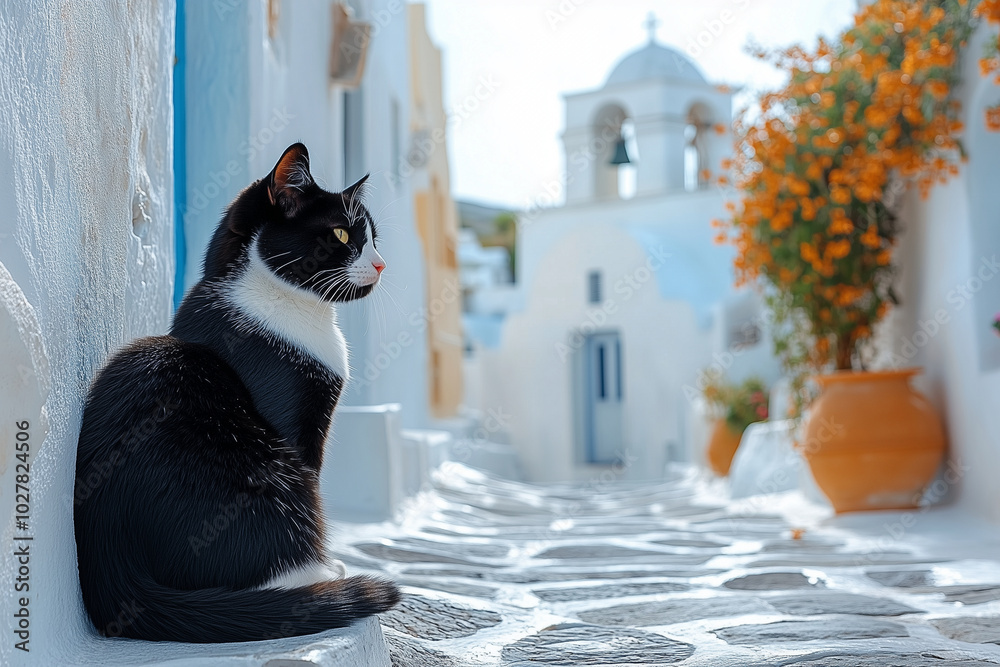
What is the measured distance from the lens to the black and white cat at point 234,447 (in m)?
1.58

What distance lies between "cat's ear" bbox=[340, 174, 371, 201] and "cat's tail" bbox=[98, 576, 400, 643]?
0.81 metres

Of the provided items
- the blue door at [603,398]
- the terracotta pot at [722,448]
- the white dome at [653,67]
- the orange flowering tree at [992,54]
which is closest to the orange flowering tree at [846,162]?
the orange flowering tree at [992,54]

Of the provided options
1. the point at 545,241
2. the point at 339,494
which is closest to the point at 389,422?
the point at 339,494

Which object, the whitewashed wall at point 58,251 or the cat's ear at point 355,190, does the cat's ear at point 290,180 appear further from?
the whitewashed wall at point 58,251

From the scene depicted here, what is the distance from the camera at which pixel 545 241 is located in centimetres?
1830

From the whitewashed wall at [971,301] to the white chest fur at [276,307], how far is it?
3460 millimetres

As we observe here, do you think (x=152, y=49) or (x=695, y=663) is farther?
(x=152, y=49)

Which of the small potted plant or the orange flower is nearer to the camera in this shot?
the orange flower

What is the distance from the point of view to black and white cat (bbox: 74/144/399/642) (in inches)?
62.0

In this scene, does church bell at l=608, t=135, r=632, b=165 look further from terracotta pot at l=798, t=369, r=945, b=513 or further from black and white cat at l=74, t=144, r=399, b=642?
black and white cat at l=74, t=144, r=399, b=642

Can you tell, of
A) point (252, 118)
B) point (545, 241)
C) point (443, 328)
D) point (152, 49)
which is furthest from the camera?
point (545, 241)

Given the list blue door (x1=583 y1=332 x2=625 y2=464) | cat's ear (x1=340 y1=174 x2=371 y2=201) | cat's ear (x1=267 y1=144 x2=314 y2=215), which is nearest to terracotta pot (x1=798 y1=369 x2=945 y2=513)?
cat's ear (x1=340 y1=174 x2=371 y2=201)

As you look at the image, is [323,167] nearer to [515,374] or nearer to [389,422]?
[389,422]

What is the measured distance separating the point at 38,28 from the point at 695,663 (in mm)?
1848
